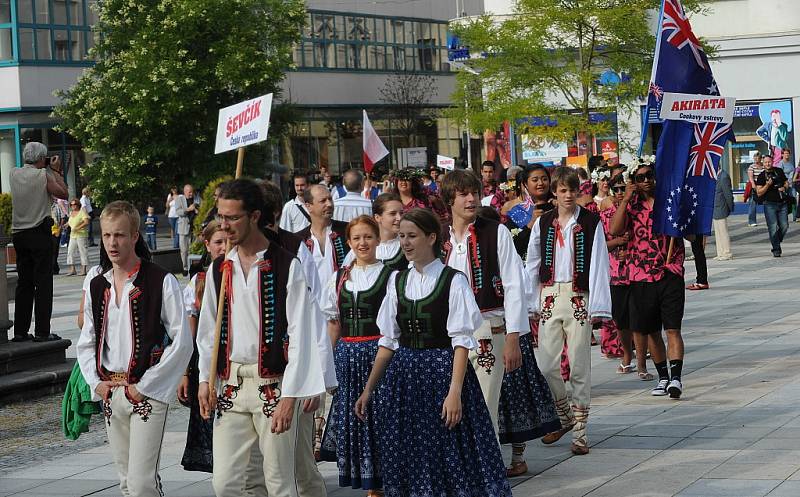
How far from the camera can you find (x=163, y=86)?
41.2 m

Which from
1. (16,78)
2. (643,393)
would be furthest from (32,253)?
(16,78)

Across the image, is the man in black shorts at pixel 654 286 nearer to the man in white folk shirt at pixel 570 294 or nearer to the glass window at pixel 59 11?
the man in white folk shirt at pixel 570 294

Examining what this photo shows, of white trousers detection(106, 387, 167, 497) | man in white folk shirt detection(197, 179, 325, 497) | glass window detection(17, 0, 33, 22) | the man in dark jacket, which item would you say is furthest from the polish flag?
→ glass window detection(17, 0, 33, 22)

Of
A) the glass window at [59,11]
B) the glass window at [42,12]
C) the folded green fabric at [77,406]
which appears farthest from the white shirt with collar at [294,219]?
the glass window at [59,11]

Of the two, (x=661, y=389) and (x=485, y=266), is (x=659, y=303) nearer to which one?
(x=661, y=389)

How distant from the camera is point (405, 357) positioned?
271 inches

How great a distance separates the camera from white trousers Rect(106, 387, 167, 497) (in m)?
6.23

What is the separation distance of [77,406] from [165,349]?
809 mm

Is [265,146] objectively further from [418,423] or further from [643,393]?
[418,423]

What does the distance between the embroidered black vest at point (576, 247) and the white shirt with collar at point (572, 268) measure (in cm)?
2

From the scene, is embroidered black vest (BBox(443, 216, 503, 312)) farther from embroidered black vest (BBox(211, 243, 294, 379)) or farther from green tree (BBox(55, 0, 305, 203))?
green tree (BBox(55, 0, 305, 203))

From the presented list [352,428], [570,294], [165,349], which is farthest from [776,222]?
[165,349]

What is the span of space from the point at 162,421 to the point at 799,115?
32.2 metres

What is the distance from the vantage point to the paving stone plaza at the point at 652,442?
7875 millimetres
